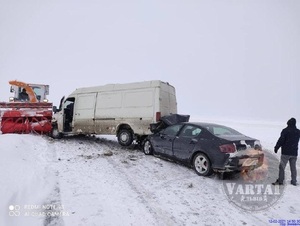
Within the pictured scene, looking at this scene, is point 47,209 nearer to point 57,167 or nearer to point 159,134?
point 57,167

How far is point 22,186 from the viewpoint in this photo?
471cm

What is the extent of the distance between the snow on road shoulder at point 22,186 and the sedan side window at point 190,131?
13.1 ft

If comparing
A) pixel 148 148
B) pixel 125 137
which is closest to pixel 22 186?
pixel 148 148

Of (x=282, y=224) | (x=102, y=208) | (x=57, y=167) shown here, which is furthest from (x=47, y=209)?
(x=282, y=224)

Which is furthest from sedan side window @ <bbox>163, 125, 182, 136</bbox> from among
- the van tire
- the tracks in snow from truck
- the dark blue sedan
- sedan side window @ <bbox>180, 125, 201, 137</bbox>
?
the van tire

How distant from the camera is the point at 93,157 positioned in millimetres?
8367

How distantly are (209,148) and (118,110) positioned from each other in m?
5.30

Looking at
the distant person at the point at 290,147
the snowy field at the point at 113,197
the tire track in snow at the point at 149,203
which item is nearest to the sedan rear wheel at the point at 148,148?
the snowy field at the point at 113,197

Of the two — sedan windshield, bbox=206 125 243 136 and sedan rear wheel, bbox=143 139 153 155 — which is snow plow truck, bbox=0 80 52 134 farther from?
→ sedan windshield, bbox=206 125 243 136

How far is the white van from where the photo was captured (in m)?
9.75

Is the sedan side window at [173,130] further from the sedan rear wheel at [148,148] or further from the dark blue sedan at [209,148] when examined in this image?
the sedan rear wheel at [148,148]

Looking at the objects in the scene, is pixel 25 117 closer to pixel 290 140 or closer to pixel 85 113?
pixel 85 113

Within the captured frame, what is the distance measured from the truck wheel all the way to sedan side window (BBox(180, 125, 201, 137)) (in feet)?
10.5

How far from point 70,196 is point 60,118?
855 cm
